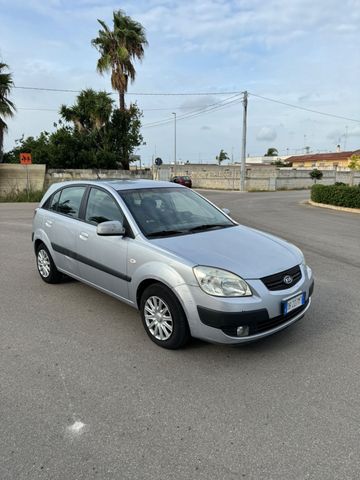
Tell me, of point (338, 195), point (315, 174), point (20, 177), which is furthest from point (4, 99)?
point (315, 174)

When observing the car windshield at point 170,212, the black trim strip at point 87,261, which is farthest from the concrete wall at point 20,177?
the car windshield at point 170,212

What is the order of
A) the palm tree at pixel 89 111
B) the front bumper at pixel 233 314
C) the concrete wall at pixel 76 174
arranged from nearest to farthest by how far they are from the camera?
the front bumper at pixel 233 314, the concrete wall at pixel 76 174, the palm tree at pixel 89 111

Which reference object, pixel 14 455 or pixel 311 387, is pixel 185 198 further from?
pixel 14 455

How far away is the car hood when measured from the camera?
3288 mm

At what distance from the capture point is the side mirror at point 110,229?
3.76 meters

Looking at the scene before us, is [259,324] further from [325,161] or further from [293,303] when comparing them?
[325,161]

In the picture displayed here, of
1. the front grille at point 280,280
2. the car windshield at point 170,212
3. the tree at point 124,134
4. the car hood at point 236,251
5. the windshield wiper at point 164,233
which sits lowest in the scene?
the front grille at point 280,280

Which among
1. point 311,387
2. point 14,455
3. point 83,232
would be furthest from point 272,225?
point 14,455

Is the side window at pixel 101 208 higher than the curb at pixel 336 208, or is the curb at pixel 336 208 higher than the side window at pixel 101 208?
the side window at pixel 101 208

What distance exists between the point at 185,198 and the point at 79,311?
1.83 meters

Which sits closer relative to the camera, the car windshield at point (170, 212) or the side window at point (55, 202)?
the car windshield at point (170, 212)

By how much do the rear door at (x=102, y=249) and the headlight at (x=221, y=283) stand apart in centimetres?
94

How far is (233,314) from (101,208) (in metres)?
2.10

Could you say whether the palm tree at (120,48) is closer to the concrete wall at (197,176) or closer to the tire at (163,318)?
the concrete wall at (197,176)
